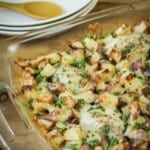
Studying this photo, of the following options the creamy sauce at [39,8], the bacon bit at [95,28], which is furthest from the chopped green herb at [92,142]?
the creamy sauce at [39,8]

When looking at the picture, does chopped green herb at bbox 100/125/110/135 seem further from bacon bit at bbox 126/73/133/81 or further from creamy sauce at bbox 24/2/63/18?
creamy sauce at bbox 24/2/63/18

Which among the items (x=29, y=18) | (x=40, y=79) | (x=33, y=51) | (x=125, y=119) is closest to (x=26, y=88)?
(x=40, y=79)

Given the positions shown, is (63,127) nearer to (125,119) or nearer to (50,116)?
(50,116)

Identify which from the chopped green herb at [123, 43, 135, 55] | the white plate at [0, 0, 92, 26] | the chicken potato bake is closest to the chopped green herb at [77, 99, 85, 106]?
the chicken potato bake

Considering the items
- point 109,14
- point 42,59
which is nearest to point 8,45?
point 42,59

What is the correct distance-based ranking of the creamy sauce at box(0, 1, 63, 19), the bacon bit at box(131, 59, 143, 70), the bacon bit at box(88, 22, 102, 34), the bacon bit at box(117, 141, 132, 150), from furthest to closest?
the creamy sauce at box(0, 1, 63, 19) → the bacon bit at box(88, 22, 102, 34) → the bacon bit at box(131, 59, 143, 70) → the bacon bit at box(117, 141, 132, 150)

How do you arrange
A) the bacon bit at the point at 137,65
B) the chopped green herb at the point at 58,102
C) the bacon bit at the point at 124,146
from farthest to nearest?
the bacon bit at the point at 137,65, the chopped green herb at the point at 58,102, the bacon bit at the point at 124,146

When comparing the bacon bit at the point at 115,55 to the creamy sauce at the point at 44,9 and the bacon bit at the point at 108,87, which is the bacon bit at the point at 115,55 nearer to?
the bacon bit at the point at 108,87

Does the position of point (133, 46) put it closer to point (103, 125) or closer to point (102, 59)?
point (102, 59)
